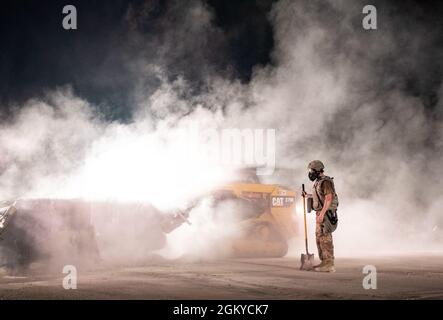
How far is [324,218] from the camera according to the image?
7.67 metres

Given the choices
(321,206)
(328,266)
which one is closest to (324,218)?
(321,206)

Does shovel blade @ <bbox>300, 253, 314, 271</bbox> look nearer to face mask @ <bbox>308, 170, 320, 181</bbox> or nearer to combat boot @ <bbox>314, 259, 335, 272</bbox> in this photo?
combat boot @ <bbox>314, 259, 335, 272</bbox>

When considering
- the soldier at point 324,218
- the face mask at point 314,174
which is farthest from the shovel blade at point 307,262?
the face mask at point 314,174

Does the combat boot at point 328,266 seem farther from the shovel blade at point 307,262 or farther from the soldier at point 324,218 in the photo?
the shovel blade at point 307,262

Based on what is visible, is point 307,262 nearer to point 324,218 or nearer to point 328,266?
point 328,266

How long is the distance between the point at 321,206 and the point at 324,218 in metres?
0.24

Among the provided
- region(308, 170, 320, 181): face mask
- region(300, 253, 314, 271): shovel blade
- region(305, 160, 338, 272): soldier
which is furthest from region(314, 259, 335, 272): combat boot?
region(308, 170, 320, 181): face mask

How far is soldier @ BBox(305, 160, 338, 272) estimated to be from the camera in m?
7.62

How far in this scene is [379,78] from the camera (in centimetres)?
1670

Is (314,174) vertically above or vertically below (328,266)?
above

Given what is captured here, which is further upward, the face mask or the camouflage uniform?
the face mask

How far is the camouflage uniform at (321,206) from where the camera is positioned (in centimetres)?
762

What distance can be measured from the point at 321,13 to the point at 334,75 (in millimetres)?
1773
